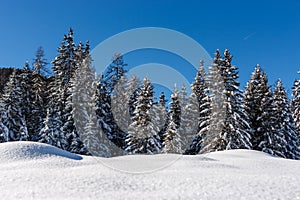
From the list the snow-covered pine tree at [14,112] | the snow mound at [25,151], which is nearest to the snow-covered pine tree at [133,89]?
the snow-covered pine tree at [14,112]

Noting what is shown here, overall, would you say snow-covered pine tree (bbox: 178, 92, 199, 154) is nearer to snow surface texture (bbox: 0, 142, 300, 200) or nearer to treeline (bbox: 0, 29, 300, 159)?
treeline (bbox: 0, 29, 300, 159)

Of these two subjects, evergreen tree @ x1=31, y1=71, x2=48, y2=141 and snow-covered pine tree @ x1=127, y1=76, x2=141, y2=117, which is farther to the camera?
snow-covered pine tree @ x1=127, y1=76, x2=141, y2=117

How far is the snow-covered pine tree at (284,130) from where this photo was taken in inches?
1096

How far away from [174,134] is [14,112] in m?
18.1

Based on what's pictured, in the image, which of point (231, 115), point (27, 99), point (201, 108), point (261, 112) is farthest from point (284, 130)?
point (27, 99)

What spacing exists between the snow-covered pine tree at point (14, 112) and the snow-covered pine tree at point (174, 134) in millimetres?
15715

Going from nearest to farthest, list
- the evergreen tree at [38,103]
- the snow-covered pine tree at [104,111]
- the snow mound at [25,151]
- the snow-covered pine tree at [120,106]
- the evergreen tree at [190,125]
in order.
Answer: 1. the snow mound at [25,151]
2. the snow-covered pine tree at [104,111]
3. the evergreen tree at [190,125]
4. the snow-covered pine tree at [120,106]
5. the evergreen tree at [38,103]

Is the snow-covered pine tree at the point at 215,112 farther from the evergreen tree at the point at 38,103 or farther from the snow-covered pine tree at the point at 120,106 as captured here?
the evergreen tree at the point at 38,103

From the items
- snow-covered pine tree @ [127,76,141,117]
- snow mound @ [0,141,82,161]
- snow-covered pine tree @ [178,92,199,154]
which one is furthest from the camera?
snow-covered pine tree @ [127,76,141,117]

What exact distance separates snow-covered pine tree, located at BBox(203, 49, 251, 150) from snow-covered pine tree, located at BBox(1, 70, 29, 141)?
21.0 metres

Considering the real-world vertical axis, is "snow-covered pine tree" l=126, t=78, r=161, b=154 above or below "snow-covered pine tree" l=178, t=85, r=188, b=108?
below

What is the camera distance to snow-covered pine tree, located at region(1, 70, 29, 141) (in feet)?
98.9

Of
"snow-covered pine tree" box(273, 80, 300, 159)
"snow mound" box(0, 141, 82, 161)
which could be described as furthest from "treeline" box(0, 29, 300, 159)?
"snow mound" box(0, 141, 82, 161)

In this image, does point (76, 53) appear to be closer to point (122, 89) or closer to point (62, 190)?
point (122, 89)
